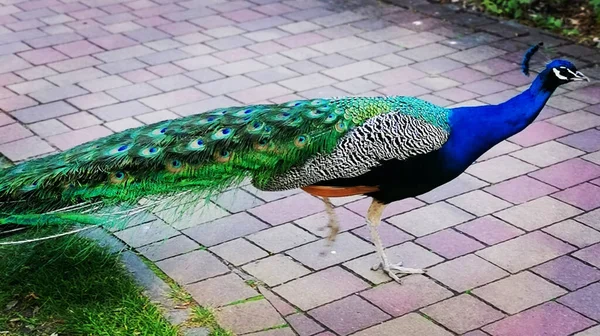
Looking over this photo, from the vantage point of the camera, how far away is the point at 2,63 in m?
6.77

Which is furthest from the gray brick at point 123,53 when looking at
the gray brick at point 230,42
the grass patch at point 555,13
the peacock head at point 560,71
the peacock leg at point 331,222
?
the peacock head at point 560,71

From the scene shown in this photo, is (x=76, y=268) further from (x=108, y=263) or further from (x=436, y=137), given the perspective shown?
(x=436, y=137)

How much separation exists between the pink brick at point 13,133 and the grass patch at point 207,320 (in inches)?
88.6

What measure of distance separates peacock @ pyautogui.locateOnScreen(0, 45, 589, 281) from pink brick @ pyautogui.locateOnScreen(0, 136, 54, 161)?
1.54 m

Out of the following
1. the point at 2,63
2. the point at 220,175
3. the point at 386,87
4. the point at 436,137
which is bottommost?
the point at 2,63

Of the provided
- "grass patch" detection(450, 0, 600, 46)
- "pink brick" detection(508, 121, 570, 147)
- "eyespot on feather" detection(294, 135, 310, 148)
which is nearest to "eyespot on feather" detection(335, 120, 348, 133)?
"eyespot on feather" detection(294, 135, 310, 148)

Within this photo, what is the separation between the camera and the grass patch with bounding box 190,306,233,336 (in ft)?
12.1

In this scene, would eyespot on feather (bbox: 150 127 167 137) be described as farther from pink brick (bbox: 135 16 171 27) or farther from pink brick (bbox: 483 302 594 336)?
pink brick (bbox: 135 16 171 27)

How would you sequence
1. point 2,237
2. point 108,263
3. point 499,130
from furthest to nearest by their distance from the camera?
point 108,263 → point 499,130 → point 2,237

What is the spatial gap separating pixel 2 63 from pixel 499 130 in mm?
4254

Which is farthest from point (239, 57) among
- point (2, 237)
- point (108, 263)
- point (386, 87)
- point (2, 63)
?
point (2, 237)

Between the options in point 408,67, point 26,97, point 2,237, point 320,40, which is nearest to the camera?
point 2,237

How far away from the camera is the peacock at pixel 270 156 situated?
3646 mm

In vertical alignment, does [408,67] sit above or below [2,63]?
above
